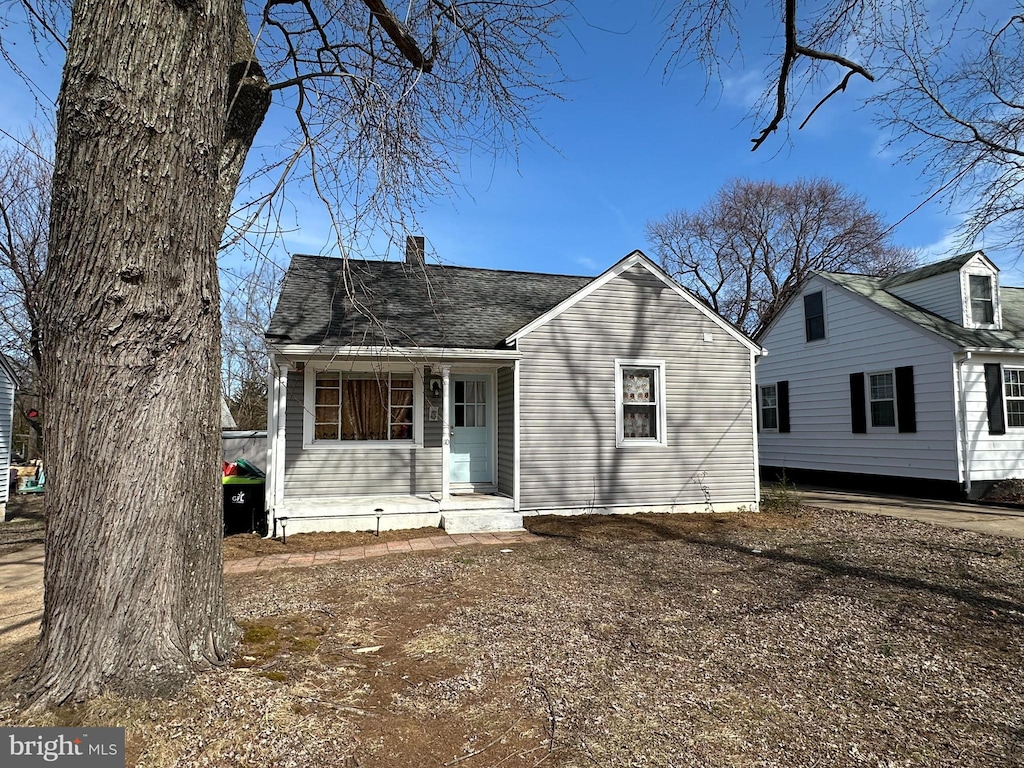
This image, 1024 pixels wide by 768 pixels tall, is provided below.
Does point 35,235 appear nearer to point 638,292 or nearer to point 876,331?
point 638,292

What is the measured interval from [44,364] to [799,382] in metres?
16.1

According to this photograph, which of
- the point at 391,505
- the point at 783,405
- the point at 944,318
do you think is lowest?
the point at 391,505

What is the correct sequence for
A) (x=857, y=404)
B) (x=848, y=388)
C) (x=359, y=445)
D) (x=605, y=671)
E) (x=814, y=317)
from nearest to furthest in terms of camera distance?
1. (x=605, y=671)
2. (x=359, y=445)
3. (x=857, y=404)
4. (x=848, y=388)
5. (x=814, y=317)

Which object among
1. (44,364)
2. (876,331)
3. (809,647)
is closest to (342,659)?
(44,364)

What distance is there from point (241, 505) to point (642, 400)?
668cm

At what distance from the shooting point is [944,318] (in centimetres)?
1306

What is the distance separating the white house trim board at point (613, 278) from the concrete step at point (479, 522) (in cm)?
273

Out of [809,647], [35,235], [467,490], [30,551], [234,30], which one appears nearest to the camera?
[234,30]

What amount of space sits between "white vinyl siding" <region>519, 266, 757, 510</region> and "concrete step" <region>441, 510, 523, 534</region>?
0.56 metres

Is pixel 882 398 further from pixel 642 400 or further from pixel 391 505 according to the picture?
pixel 391 505

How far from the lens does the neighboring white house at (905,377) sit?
11.7 metres

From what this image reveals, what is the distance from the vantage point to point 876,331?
1334cm

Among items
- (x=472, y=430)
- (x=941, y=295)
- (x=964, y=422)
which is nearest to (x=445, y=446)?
(x=472, y=430)

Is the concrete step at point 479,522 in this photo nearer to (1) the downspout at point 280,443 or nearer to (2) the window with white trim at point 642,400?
(1) the downspout at point 280,443
